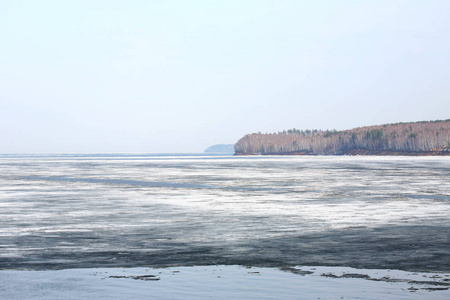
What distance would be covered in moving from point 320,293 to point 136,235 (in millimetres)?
7311

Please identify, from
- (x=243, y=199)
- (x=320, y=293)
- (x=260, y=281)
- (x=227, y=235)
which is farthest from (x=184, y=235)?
(x=243, y=199)

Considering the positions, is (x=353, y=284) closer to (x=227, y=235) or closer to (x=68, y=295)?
(x=68, y=295)

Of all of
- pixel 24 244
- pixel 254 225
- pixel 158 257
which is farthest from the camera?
pixel 254 225

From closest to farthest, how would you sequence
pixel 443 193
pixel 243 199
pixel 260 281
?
pixel 260 281
pixel 243 199
pixel 443 193

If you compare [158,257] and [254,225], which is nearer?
[158,257]

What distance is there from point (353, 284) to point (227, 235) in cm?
618

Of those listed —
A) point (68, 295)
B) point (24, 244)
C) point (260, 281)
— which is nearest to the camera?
point (68, 295)

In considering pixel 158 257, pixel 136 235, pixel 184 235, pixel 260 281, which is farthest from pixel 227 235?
pixel 260 281

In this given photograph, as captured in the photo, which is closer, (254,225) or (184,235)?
(184,235)

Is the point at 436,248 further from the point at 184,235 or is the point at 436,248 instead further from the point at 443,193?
the point at 443,193

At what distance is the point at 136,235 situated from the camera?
15289mm

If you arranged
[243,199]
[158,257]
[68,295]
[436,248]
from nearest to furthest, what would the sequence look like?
[68,295] < [158,257] < [436,248] < [243,199]

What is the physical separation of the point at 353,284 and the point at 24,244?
7717 mm

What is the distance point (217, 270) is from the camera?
420 inches
